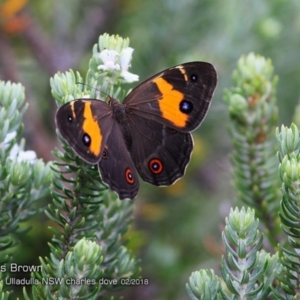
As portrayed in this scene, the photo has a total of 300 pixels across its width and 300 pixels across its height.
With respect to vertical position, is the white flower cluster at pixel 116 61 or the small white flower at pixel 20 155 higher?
the white flower cluster at pixel 116 61

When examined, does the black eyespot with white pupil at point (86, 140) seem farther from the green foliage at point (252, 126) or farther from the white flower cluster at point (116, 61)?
the green foliage at point (252, 126)

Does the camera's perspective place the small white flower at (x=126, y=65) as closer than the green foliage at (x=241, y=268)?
No

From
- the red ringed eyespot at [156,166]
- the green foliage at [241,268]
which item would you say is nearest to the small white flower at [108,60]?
the red ringed eyespot at [156,166]

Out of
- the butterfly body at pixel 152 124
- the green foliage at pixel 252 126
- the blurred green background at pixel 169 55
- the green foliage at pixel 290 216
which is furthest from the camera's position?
the blurred green background at pixel 169 55

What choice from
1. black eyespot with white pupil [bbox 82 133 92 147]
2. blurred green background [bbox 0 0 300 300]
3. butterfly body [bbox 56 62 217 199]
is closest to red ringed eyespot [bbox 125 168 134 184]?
butterfly body [bbox 56 62 217 199]

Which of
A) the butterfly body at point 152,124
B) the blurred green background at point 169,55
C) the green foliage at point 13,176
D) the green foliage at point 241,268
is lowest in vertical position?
the green foliage at point 241,268

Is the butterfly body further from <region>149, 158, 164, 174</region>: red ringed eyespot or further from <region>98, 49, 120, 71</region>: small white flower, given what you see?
<region>98, 49, 120, 71</region>: small white flower

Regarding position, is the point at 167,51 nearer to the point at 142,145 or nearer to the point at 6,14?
the point at 6,14
